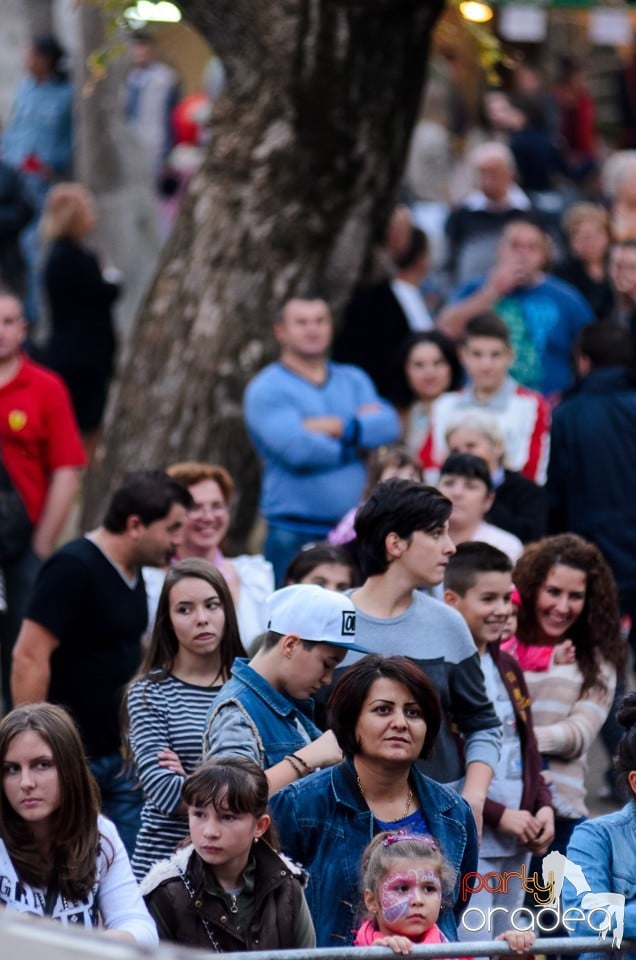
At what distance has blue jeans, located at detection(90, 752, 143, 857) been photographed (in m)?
6.84

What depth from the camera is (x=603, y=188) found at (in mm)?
17828

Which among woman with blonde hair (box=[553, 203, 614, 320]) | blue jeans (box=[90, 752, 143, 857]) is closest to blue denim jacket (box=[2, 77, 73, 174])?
woman with blonde hair (box=[553, 203, 614, 320])

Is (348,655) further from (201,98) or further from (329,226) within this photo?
(201,98)

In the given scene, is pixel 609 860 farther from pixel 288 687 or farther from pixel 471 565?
pixel 471 565

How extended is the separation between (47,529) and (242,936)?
4276mm

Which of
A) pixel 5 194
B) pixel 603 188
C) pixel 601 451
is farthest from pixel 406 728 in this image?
pixel 603 188

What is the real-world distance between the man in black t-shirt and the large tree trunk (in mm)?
3465

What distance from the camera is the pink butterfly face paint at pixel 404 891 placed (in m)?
4.75

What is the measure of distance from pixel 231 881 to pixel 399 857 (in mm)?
460

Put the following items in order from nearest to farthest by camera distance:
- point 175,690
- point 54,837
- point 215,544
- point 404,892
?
1. point 404,892
2. point 54,837
3. point 175,690
4. point 215,544

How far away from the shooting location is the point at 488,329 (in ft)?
30.1

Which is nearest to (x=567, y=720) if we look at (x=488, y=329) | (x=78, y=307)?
(x=488, y=329)

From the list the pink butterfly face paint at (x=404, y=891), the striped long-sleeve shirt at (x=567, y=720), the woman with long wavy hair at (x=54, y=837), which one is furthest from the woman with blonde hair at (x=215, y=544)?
the pink butterfly face paint at (x=404, y=891)

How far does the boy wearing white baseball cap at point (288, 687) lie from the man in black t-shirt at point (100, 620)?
4.77ft
